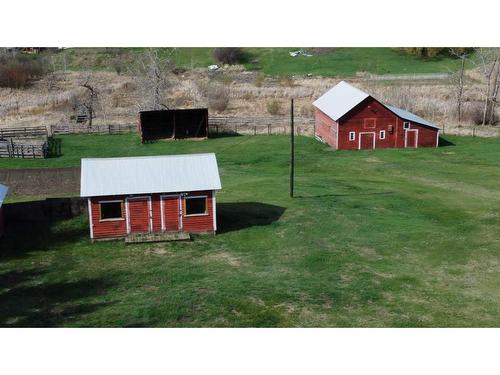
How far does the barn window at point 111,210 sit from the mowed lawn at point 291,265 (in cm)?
135

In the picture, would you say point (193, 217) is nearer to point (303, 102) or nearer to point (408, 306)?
point (408, 306)

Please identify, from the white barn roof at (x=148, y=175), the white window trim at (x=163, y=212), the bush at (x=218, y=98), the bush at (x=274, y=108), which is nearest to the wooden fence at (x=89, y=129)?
the bush at (x=218, y=98)

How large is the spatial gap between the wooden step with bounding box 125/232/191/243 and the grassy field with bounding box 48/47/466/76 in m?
62.4

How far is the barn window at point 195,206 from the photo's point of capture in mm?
33219

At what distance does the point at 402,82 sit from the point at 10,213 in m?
60.8

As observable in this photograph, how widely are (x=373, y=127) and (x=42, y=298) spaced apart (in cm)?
3729

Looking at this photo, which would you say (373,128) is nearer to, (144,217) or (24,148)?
(24,148)

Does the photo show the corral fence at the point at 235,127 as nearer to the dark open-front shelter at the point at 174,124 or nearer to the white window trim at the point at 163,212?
the dark open-front shelter at the point at 174,124

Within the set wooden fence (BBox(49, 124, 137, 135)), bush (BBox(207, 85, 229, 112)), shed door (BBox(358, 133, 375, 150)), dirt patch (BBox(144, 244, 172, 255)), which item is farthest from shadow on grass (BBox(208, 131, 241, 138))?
dirt patch (BBox(144, 244, 172, 255))

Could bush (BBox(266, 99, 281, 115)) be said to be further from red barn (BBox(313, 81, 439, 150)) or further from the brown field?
red barn (BBox(313, 81, 439, 150))

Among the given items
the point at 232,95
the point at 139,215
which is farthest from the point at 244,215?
the point at 232,95

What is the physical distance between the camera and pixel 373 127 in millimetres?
56625

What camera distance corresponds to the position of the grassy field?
Answer: 9394 cm

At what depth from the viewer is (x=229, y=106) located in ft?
254
